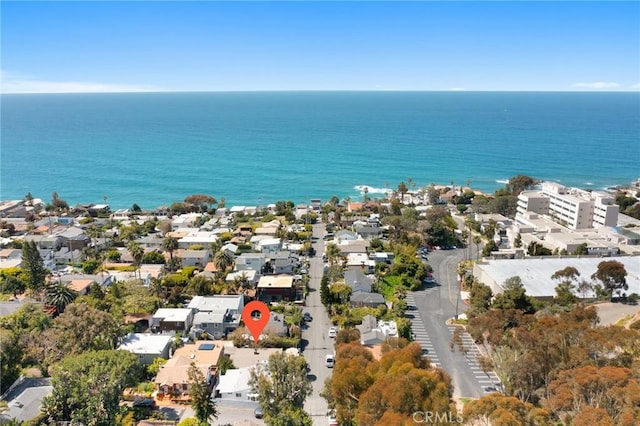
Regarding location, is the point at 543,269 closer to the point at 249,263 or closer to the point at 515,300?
the point at 515,300

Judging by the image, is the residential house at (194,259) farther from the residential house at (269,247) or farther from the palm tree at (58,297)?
the palm tree at (58,297)

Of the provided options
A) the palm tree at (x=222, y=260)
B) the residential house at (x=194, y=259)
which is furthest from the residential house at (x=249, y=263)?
the residential house at (x=194, y=259)

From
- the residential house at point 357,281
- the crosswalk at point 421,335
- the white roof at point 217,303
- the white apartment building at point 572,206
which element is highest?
the white apartment building at point 572,206

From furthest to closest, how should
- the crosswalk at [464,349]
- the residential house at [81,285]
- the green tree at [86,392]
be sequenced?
1. the residential house at [81,285]
2. the crosswalk at [464,349]
3. the green tree at [86,392]

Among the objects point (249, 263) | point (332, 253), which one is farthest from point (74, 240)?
point (332, 253)

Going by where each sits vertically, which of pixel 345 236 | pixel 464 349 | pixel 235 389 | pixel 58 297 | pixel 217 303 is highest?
pixel 58 297
